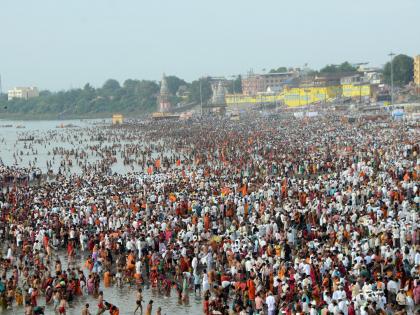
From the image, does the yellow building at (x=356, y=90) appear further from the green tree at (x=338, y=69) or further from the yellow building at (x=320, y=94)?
the green tree at (x=338, y=69)

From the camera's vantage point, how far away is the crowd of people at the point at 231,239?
1369 centimetres

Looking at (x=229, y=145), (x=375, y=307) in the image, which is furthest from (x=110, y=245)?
(x=229, y=145)

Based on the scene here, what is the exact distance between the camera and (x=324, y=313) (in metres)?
11.8

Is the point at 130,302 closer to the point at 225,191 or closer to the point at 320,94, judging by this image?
the point at 225,191

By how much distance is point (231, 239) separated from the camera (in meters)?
18.1

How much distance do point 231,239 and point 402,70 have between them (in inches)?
3297

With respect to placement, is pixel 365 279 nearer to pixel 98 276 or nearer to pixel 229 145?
pixel 98 276

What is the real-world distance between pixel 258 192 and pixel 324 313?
12689mm

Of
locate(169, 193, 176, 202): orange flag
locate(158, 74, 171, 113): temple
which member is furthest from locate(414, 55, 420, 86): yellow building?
locate(169, 193, 176, 202): orange flag

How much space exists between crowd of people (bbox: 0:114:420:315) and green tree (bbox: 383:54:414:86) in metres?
66.9

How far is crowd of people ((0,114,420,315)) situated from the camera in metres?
13.7

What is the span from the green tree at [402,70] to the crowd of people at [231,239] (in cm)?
6690

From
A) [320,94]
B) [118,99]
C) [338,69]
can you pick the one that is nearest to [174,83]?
[118,99]

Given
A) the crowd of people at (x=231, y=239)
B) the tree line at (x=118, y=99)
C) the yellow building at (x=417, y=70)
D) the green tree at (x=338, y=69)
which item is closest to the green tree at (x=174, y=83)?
the tree line at (x=118, y=99)
